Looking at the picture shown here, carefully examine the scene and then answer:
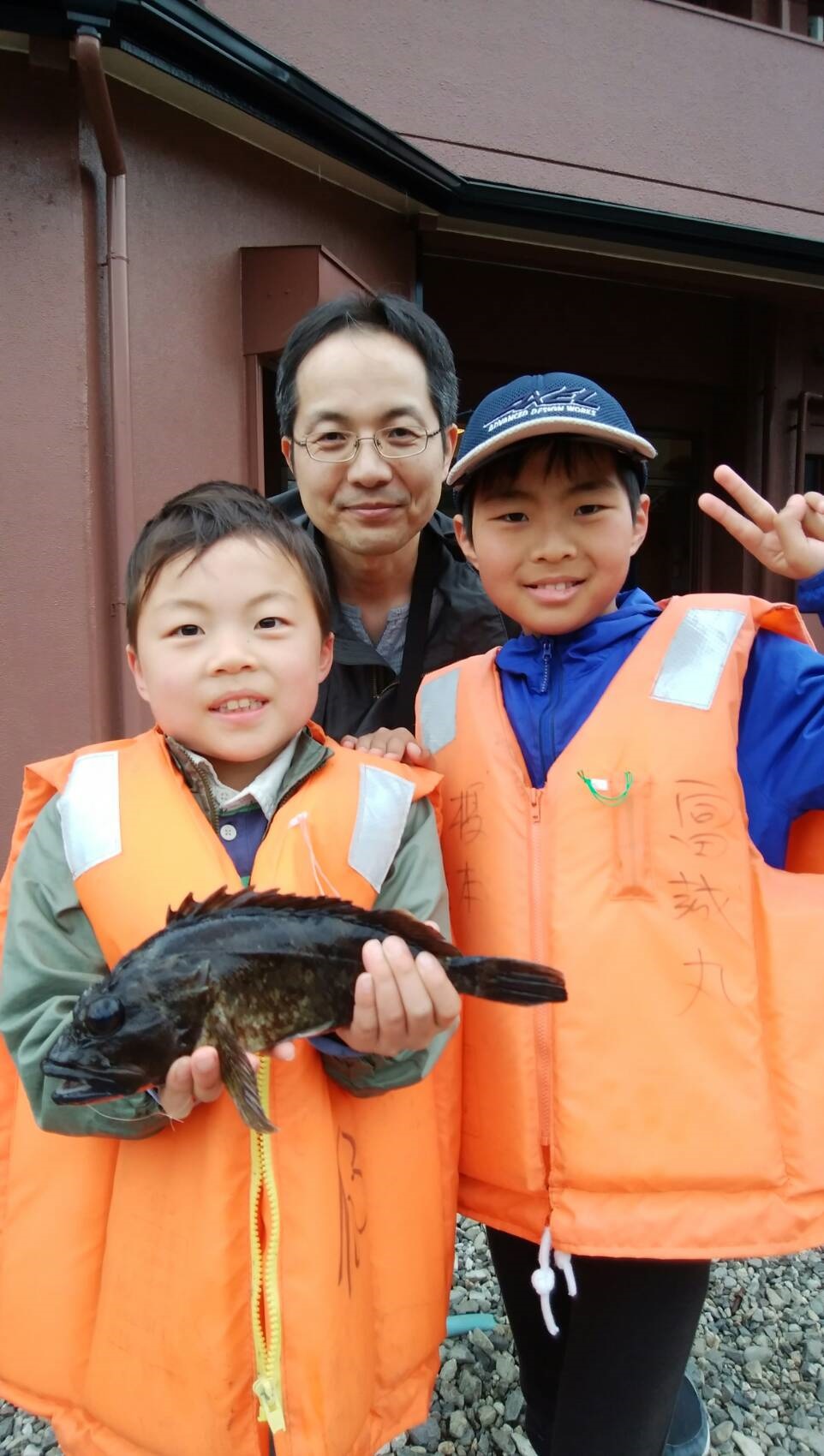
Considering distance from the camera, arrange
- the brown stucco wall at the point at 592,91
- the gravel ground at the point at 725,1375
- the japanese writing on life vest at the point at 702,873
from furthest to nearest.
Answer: the brown stucco wall at the point at 592,91
the gravel ground at the point at 725,1375
the japanese writing on life vest at the point at 702,873

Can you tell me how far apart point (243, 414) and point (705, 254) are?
470 centimetres

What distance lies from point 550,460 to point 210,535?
2.53 feet

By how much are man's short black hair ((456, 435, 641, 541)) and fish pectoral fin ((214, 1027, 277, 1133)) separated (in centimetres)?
130

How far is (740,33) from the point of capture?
820cm

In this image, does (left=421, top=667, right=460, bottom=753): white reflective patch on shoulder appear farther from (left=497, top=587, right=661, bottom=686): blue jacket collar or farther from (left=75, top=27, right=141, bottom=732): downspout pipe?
(left=75, top=27, right=141, bottom=732): downspout pipe

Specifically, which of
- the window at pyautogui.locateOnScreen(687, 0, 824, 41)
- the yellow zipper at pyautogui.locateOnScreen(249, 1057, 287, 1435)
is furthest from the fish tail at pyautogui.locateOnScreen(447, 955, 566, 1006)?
the window at pyautogui.locateOnScreen(687, 0, 824, 41)

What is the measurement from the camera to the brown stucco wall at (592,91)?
6703 mm

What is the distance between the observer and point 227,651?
170 centimetres

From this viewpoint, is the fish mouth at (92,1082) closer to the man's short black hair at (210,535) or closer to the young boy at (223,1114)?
the young boy at (223,1114)

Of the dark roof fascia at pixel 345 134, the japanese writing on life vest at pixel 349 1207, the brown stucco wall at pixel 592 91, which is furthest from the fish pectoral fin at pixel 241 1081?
the brown stucco wall at pixel 592 91

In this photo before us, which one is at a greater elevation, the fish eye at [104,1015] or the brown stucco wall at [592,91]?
the brown stucco wall at [592,91]

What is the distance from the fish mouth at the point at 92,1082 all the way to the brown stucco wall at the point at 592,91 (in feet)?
24.1

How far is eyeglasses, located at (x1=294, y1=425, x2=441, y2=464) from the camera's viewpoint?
2.46 meters

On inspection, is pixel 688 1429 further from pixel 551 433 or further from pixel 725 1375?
pixel 551 433
